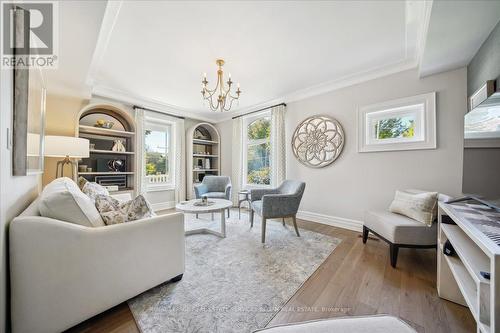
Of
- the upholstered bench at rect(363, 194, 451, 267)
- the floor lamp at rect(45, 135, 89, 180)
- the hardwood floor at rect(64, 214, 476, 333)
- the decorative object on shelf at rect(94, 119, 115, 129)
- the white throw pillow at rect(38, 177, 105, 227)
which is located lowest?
the hardwood floor at rect(64, 214, 476, 333)

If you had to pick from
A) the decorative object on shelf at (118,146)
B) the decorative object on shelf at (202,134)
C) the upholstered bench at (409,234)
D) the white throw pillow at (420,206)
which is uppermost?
the decorative object on shelf at (202,134)

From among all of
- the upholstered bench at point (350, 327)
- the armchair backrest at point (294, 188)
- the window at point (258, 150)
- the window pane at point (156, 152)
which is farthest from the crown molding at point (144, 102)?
the upholstered bench at point (350, 327)

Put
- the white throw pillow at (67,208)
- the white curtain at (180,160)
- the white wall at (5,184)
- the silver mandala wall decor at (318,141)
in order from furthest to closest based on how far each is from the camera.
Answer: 1. the white curtain at (180,160)
2. the silver mandala wall decor at (318,141)
3. the white throw pillow at (67,208)
4. the white wall at (5,184)

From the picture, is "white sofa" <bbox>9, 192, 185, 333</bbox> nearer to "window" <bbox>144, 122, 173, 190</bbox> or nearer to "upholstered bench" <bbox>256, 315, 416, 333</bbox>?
"upholstered bench" <bbox>256, 315, 416, 333</bbox>

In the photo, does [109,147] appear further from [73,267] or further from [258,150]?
[73,267]

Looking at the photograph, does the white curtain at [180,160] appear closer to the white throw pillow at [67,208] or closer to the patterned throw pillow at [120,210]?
the patterned throw pillow at [120,210]

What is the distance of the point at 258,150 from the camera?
4.34 m

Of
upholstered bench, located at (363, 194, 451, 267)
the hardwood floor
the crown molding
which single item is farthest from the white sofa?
the crown molding

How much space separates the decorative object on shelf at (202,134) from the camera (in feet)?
16.1

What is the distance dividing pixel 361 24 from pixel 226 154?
3.76 meters

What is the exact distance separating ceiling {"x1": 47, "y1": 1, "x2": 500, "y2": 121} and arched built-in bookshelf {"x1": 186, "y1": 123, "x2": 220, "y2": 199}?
165cm

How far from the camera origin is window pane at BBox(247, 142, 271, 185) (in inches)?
164

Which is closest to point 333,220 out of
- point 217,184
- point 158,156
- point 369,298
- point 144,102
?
point 369,298

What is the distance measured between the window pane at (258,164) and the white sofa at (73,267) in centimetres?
298
